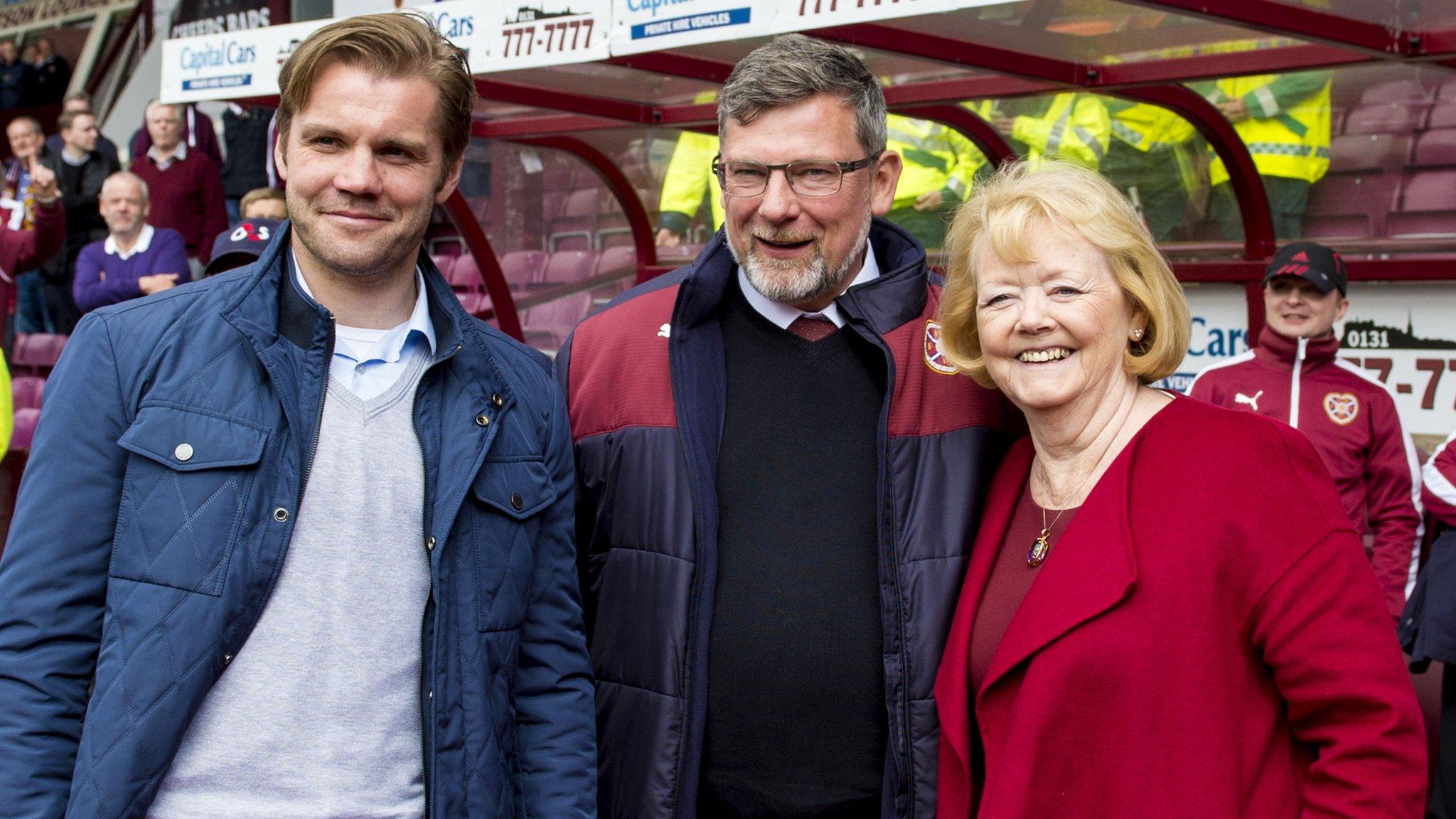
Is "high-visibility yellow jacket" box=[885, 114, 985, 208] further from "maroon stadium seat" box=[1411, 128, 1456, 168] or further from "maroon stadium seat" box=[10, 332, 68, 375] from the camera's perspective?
"maroon stadium seat" box=[10, 332, 68, 375]

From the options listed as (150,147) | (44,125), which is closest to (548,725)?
(150,147)

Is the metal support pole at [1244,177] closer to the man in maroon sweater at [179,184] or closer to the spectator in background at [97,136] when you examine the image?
the man in maroon sweater at [179,184]

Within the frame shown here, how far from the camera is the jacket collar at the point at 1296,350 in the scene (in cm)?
505

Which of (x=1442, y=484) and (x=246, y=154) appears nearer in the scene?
(x=1442, y=484)

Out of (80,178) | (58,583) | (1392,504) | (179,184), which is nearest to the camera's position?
(58,583)

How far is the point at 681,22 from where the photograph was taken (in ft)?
16.0

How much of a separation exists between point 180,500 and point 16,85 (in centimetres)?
1527

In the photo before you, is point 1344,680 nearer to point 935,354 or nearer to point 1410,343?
point 935,354

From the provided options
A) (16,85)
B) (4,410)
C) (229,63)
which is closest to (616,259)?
(229,63)

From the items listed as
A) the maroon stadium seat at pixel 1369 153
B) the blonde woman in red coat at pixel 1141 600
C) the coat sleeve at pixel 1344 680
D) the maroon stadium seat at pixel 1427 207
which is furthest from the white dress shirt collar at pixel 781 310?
the maroon stadium seat at pixel 1369 153

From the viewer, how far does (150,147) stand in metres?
10.4

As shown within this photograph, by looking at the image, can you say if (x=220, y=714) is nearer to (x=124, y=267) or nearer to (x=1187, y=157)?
(x=1187, y=157)

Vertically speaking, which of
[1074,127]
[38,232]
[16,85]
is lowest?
[38,232]

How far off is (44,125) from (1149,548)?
16.0 m
